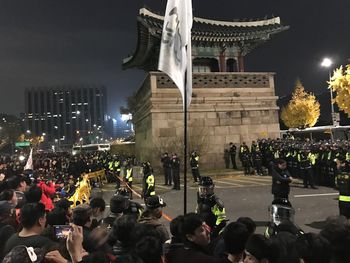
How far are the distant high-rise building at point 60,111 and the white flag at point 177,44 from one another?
156 metres

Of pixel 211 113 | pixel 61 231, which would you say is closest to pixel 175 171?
pixel 211 113

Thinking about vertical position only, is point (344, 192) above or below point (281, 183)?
below

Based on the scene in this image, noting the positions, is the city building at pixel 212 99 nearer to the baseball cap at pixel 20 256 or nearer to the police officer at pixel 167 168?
the police officer at pixel 167 168

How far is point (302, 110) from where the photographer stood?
51.9m

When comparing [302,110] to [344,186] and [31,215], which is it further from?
[31,215]

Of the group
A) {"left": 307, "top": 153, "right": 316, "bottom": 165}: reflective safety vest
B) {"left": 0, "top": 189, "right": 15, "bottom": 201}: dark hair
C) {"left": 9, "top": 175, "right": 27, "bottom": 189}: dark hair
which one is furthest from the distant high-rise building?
{"left": 0, "top": 189, "right": 15, "bottom": 201}: dark hair

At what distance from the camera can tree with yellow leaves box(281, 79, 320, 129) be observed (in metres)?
51.5

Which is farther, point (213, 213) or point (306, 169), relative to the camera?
point (306, 169)

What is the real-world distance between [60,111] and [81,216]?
178 m

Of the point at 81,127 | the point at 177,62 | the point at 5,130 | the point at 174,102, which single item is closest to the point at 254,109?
the point at 174,102

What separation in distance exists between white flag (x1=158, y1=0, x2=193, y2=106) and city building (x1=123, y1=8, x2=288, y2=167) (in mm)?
18068

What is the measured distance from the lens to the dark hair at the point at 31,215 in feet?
12.6

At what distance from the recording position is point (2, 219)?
4836 mm

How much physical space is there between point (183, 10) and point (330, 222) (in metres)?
4.14
